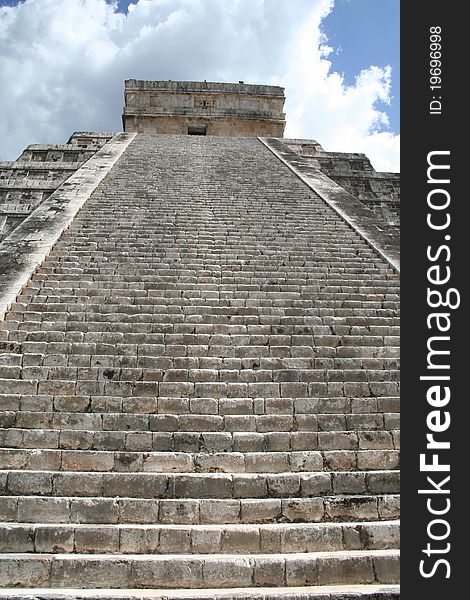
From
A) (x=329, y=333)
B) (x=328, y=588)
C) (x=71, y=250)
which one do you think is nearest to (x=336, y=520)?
(x=328, y=588)

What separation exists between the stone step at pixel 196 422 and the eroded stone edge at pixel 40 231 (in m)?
1.73

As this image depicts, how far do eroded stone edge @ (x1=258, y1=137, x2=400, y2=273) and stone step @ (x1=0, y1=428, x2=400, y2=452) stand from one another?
3567mm

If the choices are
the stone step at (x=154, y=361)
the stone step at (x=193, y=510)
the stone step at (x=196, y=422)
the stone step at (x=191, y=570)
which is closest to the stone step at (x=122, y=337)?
the stone step at (x=154, y=361)

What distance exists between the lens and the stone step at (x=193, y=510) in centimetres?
373

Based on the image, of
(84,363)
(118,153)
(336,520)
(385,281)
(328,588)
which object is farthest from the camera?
(118,153)

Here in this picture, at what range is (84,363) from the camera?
16.9ft

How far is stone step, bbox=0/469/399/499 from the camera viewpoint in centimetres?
391

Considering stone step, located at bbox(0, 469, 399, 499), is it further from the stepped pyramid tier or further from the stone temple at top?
the stone temple at top

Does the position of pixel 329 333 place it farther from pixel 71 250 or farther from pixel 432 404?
pixel 71 250

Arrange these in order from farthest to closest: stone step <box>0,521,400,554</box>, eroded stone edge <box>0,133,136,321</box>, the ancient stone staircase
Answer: eroded stone edge <box>0,133,136,321</box>, stone step <box>0,521,400,554</box>, the ancient stone staircase

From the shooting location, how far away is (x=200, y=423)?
14.9 feet

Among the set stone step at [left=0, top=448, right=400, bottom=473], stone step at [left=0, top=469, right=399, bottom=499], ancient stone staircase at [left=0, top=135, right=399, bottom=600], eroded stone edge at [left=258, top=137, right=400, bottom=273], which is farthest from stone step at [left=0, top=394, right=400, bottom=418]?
eroded stone edge at [left=258, top=137, right=400, bottom=273]

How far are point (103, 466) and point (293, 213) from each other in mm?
6529

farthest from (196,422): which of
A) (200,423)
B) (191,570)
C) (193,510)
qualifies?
(191,570)
